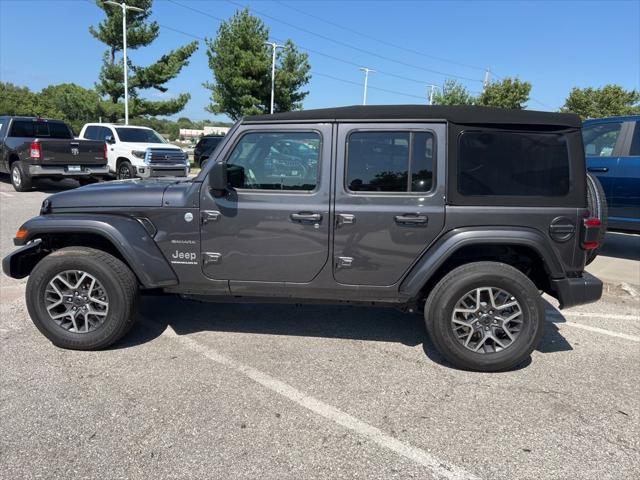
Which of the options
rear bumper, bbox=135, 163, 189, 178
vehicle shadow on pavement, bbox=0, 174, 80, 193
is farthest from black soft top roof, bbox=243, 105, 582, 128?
vehicle shadow on pavement, bbox=0, 174, 80, 193

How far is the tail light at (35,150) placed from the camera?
11672mm

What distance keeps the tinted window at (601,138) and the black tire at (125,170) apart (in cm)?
1159

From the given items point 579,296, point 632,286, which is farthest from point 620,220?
point 579,296

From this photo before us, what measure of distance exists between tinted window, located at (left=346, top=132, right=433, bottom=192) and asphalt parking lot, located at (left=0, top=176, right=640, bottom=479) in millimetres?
1340

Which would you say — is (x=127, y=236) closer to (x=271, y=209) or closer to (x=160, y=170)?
(x=271, y=209)

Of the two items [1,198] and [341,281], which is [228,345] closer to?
[341,281]

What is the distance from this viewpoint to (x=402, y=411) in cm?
296

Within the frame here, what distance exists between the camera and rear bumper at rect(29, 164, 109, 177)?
11.9 m

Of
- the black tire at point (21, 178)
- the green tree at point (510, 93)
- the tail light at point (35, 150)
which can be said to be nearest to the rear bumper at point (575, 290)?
the tail light at point (35, 150)

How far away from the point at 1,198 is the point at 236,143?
34.0ft

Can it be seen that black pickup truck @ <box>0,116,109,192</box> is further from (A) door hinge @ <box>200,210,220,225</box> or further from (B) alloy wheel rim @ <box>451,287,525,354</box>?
(B) alloy wheel rim @ <box>451,287,525,354</box>

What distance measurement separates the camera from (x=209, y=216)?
3.57 metres

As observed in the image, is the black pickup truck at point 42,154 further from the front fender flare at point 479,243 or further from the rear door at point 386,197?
the front fender flare at point 479,243

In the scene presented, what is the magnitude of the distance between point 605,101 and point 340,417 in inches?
1394
